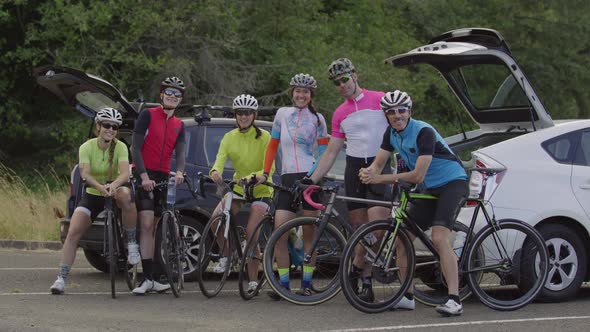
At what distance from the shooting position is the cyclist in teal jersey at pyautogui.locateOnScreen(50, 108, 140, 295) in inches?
427

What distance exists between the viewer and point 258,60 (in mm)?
27469

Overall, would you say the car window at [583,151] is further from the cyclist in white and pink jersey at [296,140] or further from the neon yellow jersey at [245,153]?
the neon yellow jersey at [245,153]

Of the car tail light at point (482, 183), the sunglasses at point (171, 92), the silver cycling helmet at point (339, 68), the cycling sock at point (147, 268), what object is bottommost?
the cycling sock at point (147, 268)

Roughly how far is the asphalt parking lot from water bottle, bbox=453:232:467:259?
0.51 metres

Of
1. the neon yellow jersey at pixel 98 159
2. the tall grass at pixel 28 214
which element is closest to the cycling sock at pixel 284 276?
the neon yellow jersey at pixel 98 159

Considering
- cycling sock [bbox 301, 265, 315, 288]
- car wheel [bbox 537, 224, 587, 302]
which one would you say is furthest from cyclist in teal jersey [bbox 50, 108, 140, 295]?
car wheel [bbox 537, 224, 587, 302]

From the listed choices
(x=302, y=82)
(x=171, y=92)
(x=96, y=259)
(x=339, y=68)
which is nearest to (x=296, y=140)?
(x=302, y=82)

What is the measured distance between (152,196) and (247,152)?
39.0 inches

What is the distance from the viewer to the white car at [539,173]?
1023cm

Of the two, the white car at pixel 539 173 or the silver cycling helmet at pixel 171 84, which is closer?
the white car at pixel 539 173

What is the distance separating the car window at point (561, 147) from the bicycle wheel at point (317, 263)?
2.06 m

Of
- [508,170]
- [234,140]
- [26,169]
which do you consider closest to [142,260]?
→ [234,140]

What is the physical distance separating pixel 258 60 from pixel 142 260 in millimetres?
16799

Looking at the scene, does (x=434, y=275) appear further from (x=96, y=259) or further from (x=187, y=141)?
(x=96, y=259)
